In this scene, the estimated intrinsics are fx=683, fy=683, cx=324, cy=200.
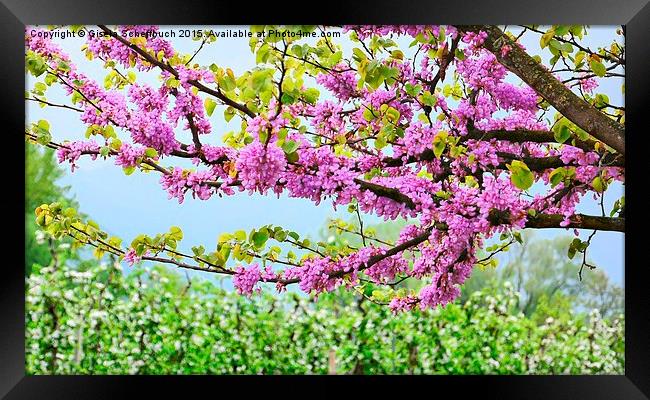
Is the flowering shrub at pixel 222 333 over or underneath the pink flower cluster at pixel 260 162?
underneath

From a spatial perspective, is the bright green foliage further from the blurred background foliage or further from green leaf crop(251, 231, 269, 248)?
green leaf crop(251, 231, 269, 248)

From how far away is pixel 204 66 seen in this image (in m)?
2.26

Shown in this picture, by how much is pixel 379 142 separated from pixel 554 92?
1.94 feet

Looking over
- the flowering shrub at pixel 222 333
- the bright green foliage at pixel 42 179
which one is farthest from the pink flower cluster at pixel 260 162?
the bright green foliage at pixel 42 179

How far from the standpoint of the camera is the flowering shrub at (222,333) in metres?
3.98

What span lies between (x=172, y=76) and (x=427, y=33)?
0.86 meters

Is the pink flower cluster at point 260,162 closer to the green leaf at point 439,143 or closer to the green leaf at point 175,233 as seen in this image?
the green leaf at point 439,143

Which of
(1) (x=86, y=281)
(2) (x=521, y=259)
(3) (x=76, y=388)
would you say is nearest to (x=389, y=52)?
→ (3) (x=76, y=388)

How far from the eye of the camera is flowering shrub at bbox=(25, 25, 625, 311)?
Result: 6.84 feet

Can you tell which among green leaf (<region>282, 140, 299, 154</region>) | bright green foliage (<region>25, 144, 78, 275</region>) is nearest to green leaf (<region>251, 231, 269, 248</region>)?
green leaf (<region>282, 140, 299, 154</region>)
